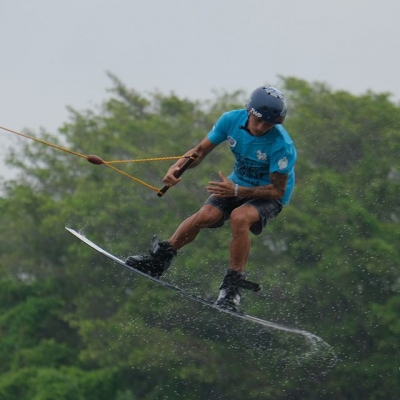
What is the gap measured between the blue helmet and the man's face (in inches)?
2.1

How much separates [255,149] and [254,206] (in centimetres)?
59

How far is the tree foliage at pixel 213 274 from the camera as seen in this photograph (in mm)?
34875

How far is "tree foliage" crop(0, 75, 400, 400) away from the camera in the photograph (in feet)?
114

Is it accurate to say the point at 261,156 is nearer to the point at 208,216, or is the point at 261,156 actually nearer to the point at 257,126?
the point at 257,126

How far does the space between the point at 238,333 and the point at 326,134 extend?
5.89m

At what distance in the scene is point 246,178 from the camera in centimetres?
1309

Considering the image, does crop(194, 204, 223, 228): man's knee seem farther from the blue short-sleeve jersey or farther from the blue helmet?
the blue helmet

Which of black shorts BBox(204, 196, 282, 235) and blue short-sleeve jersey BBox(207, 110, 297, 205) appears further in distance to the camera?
black shorts BBox(204, 196, 282, 235)

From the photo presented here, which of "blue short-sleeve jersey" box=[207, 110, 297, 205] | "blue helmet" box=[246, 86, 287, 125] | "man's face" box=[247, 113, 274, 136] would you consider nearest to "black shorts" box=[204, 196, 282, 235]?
"blue short-sleeve jersey" box=[207, 110, 297, 205]

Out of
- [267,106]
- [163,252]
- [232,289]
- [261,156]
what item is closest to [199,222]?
[163,252]

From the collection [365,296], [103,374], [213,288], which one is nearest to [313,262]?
[365,296]

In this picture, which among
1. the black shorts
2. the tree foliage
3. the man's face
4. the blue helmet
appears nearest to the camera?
the blue helmet

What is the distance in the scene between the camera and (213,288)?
2291 cm

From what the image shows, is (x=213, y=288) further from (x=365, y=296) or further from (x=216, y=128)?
(x=365, y=296)
